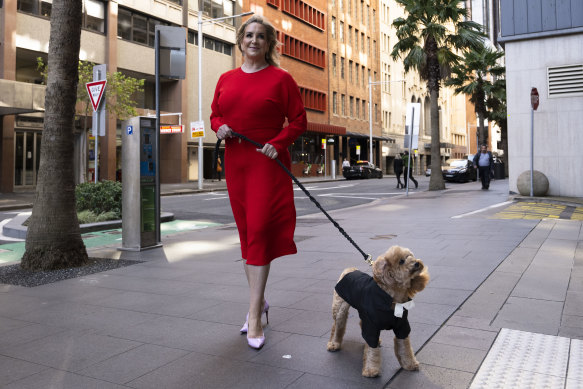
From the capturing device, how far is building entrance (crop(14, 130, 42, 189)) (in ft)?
85.8

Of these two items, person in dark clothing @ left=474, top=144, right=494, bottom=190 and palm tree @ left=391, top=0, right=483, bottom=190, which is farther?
palm tree @ left=391, top=0, right=483, bottom=190

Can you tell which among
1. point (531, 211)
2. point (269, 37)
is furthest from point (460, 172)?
point (269, 37)

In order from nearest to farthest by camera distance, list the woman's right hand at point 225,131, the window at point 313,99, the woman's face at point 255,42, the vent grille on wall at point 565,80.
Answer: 1. the woman's right hand at point 225,131
2. the woman's face at point 255,42
3. the vent grille on wall at point 565,80
4. the window at point 313,99

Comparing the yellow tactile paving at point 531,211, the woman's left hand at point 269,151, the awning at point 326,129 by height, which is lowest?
the yellow tactile paving at point 531,211

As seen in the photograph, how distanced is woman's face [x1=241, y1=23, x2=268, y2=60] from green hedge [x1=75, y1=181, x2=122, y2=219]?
9.18m

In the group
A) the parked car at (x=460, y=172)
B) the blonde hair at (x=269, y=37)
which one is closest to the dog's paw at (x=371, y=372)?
the blonde hair at (x=269, y=37)

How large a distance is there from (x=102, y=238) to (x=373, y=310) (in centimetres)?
806

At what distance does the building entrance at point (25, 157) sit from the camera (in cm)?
2614

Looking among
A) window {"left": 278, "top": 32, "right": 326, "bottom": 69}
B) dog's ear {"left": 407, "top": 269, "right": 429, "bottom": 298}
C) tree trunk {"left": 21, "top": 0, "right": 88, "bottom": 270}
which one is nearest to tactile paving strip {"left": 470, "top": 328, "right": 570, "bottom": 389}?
dog's ear {"left": 407, "top": 269, "right": 429, "bottom": 298}

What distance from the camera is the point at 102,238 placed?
9.66 m

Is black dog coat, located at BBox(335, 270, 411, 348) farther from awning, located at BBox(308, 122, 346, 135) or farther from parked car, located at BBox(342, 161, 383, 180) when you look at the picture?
awning, located at BBox(308, 122, 346, 135)

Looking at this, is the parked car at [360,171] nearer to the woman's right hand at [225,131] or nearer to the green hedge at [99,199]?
the green hedge at [99,199]

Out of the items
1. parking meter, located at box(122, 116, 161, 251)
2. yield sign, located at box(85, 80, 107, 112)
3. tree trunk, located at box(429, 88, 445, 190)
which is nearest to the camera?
parking meter, located at box(122, 116, 161, 251)

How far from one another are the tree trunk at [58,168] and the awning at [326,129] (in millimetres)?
40138
